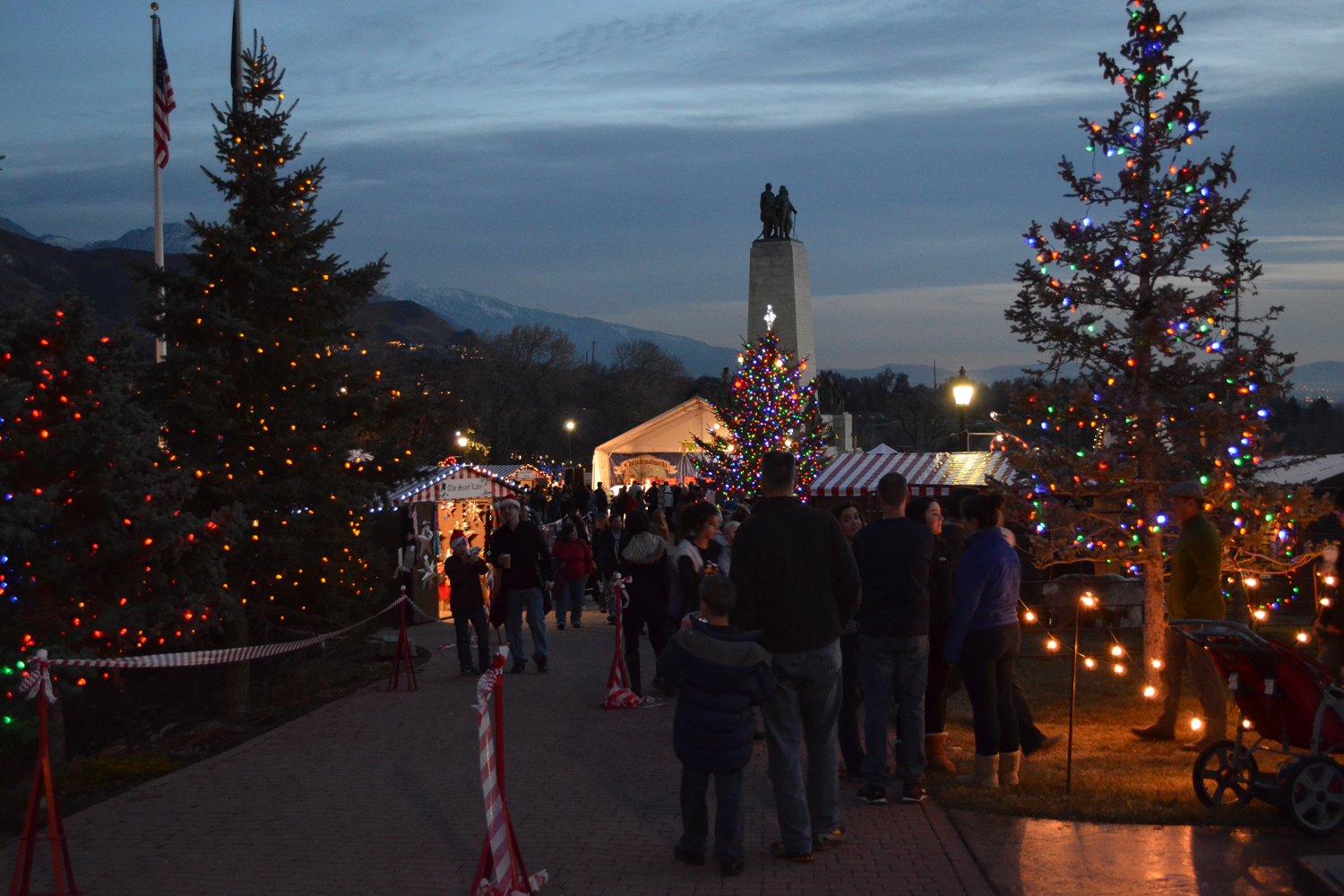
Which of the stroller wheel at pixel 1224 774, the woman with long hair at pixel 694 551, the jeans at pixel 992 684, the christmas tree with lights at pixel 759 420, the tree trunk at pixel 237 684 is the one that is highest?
the christmas tree with lights at pixel 759 420

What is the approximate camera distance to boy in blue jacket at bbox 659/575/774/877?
210 inches

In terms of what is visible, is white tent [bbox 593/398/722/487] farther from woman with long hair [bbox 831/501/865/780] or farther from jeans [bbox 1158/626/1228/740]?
woman with long hair [bbox 831/501/865/780]

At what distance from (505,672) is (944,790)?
21.3ft

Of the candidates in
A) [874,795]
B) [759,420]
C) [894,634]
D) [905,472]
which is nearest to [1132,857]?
[874,795]

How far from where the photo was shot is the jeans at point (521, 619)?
11680mm

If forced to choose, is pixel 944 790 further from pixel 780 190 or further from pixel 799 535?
pixel 780 190

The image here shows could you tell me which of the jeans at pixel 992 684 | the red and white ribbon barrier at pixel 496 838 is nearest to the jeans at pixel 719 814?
the red and white ribbon barrier at pixel 496 838

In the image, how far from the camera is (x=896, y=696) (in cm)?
675

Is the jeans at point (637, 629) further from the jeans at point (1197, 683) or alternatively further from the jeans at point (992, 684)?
the jeans at point (1197, 683)

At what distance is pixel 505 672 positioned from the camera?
40.3ft

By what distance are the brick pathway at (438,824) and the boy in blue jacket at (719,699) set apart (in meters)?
0.36

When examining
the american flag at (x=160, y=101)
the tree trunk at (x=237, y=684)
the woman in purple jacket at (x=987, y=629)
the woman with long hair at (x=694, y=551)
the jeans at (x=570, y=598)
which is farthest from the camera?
the american flag at (x=160, y=101)

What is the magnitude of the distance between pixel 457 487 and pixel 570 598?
3.27 metres

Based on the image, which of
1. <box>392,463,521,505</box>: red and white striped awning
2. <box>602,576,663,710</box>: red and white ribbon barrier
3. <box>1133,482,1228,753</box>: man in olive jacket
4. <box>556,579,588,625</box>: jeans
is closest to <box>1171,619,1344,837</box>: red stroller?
<box>1133,482,1228,753</box>: man in olive jacket
